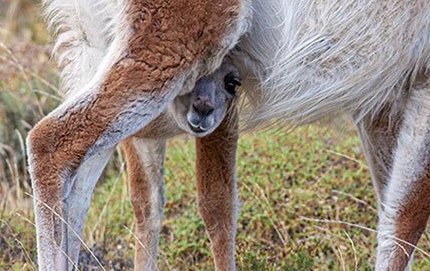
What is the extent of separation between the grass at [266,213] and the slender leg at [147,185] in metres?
0.33

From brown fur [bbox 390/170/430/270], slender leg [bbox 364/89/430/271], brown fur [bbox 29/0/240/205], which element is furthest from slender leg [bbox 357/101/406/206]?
brown fur [bbox 29/0/240/205]

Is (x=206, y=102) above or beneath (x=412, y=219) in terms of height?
above

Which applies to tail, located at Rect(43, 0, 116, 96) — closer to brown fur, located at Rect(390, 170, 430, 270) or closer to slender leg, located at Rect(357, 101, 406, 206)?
slender leg, located at Rect(357, 101, 406, 206)

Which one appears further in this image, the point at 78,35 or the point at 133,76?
the point at 78,35

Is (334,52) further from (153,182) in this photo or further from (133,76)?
(153,182)

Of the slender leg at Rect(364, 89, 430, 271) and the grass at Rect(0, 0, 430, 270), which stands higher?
the slender leg at Rect(364, 89, 430, 271)

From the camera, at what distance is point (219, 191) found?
6.45 metres

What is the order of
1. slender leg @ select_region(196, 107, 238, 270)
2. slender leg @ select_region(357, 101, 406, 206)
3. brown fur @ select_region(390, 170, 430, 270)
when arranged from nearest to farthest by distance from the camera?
brown fur @ select_region(390, 170, 430, 270)
slender leg @ select_region(357, 101, 406, 206)
slender leg @ select_region(196, 107, 238, 270)

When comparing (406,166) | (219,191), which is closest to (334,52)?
(406,166)

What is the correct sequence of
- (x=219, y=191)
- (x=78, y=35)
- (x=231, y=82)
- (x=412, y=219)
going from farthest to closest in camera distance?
(x=219, y=191) → (x=78, y=35) → (x=231, y=82) → (x=412, y=219)

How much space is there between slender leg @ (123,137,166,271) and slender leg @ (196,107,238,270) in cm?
35

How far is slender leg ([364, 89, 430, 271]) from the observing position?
5.65 metres

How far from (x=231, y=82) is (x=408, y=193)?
101cm

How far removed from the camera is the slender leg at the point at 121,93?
5.24 m
